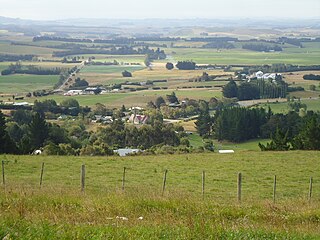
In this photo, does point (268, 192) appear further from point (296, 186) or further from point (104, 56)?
point (104, 56)

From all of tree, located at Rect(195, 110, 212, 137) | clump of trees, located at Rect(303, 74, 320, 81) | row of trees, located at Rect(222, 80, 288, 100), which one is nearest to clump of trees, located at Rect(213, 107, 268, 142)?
tree, located at Rect(195, 110, 212, 137)

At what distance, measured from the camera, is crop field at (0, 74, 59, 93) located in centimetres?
9768

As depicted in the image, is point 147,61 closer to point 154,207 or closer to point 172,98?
point 172,98

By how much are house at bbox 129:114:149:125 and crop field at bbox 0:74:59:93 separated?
32305 millimetres

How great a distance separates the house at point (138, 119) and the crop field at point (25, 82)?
32.3m

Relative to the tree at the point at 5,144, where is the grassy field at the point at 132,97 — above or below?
below

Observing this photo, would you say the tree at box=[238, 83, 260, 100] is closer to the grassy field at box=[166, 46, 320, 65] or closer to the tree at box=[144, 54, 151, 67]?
the grassy field at box=[166, 46, 320, 65]

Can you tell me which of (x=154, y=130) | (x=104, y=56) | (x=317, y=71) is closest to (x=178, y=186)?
(x=154, y=130)

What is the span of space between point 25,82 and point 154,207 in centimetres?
10040

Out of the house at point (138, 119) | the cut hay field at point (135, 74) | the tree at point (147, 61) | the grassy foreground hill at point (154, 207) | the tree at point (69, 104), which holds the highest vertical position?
the grassy foreground hill at point (154, 207)

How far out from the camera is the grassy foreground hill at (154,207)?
359 inches

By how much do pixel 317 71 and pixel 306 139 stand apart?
93409mm

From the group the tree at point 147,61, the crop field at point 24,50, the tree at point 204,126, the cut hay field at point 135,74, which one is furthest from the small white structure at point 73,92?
the crop field at point 24,50

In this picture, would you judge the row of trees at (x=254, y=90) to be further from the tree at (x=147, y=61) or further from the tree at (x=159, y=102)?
the tree at (x=147, y=61)
